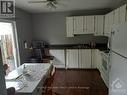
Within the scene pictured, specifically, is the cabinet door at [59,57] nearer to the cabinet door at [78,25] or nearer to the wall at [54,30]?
the wall at [54,30]

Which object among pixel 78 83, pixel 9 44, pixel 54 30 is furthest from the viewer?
pixel 54 30

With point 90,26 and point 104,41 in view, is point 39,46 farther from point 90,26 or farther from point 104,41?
point 104,41

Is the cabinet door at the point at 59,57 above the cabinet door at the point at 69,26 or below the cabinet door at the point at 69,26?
below

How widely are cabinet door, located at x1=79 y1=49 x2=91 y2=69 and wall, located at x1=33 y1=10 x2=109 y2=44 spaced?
0.70m

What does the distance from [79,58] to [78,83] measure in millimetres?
1236

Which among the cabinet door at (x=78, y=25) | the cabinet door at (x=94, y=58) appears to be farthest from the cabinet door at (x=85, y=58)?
the cabinet door at (x=78, y=25)

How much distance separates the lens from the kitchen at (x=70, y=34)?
14.7ft

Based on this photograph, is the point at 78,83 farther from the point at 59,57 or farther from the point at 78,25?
the point at 78,25

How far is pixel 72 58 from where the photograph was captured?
4660 mm

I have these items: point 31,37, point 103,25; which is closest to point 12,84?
point 31,37

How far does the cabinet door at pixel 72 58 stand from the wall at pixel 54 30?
27.5 inches

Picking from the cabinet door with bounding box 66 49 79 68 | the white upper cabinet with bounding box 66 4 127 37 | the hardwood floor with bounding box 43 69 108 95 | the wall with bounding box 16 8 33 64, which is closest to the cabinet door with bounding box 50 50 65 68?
the cabinet door with bounding box 66 49 79 68

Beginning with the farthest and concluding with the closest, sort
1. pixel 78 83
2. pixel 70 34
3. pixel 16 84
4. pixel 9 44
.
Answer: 1. pixel 70 34
2. pixel 78 83
3. pixel 9 44
4. pixel 16 84

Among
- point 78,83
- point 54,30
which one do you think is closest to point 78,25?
point 54,30
